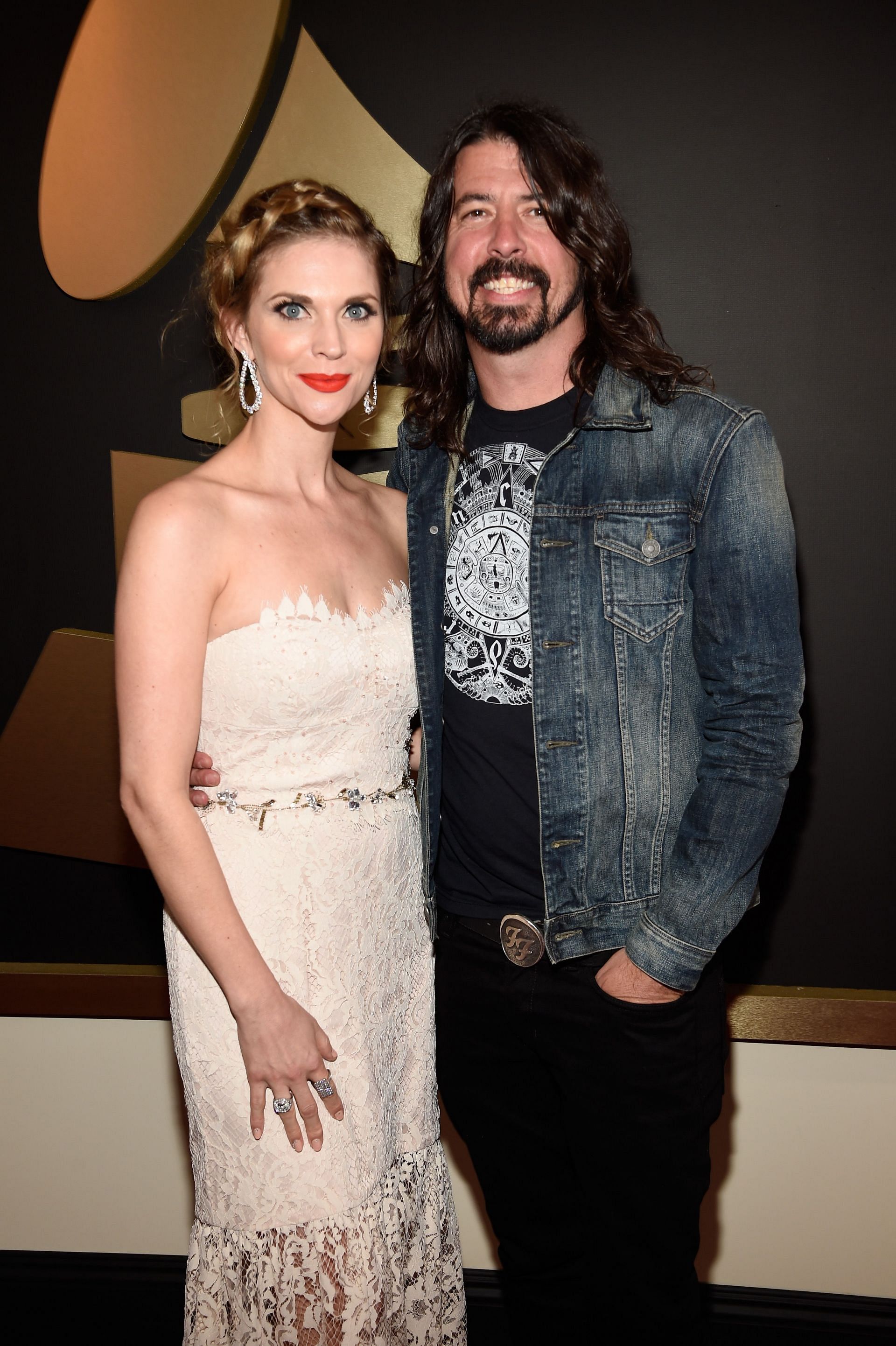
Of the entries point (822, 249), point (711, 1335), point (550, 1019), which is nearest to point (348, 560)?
point (550, 1019)

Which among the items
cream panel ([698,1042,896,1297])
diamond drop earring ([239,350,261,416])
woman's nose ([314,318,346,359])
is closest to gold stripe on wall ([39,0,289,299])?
diamond drop earring ([239,350,261,416])

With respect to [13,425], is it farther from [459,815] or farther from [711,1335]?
[711,1335]

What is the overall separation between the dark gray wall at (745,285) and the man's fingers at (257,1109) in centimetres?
122

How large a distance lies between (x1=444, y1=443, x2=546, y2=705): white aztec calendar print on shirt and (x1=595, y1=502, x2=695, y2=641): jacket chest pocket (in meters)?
0.15

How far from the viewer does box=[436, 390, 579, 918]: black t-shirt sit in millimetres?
1868

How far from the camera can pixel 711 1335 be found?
258cm

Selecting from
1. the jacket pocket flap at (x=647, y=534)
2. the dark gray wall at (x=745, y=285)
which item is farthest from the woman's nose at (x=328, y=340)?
the dark gray wall at (x=745, y=285)

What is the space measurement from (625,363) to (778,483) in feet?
1.20

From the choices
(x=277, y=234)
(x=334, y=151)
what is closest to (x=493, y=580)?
(x=277, y=234)

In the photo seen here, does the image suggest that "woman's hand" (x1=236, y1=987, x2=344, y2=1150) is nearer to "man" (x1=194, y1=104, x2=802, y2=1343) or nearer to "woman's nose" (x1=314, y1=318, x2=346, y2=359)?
"man" (x1=194, y1=104, x2=802, y2=1343)

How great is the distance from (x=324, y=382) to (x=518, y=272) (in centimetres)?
41

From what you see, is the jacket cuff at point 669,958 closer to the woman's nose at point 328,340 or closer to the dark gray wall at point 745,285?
the dark gray wall at point 745,285

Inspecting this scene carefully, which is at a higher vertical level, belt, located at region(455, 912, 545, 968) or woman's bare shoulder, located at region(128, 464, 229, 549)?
woman's bare shoulder, located at region(128, 464, 229, 549)

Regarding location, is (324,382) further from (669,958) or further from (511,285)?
(669,958)
